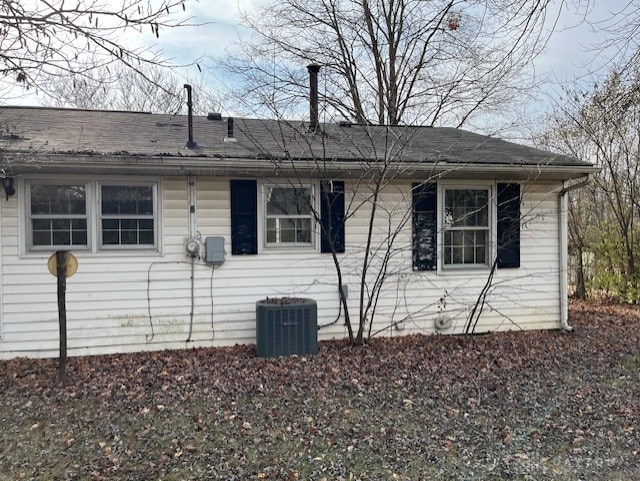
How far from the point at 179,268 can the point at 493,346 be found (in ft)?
14.6

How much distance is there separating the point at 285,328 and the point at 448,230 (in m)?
2.97

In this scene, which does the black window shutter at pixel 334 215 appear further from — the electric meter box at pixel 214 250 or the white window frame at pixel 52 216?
the white window frame at pixel 52 216

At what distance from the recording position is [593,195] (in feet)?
37.0

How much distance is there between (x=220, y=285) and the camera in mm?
6418

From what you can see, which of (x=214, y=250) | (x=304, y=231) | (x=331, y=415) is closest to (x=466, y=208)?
(x=304, y=231)

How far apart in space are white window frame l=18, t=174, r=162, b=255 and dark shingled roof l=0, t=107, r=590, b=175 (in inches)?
16.5

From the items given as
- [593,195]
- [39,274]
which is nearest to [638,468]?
[39,274]

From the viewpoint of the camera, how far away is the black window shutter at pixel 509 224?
7.25 metres

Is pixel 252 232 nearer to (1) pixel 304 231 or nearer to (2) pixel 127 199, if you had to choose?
(1) pixel 304 231

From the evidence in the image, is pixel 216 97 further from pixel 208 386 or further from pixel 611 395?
pixel 611 395

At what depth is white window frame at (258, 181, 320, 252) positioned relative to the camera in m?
6.52

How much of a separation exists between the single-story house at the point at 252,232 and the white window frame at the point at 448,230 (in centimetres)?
2

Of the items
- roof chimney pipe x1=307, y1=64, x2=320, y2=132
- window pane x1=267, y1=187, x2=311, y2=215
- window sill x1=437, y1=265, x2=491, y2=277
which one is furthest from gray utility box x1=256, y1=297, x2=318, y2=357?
roof chimney pipe x1=307, y1=64, x2=320, y2=132

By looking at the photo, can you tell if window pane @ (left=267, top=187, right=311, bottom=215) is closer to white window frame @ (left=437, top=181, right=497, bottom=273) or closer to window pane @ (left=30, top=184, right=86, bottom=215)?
white window frame @ (left=437, top=181, right=497, bottom=273)
